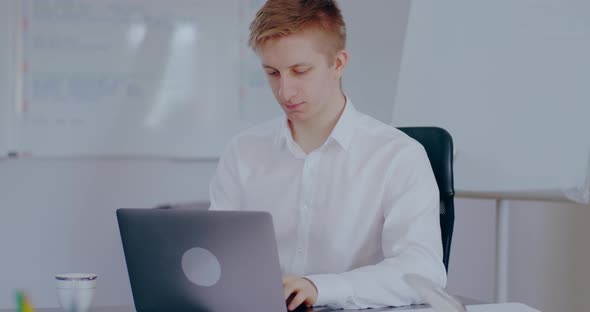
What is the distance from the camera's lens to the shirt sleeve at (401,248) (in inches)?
50.8

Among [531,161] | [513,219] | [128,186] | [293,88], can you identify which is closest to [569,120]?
[531,161]

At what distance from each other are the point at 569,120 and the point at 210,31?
1.34 meters

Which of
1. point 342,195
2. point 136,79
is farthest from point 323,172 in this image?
point 136,79

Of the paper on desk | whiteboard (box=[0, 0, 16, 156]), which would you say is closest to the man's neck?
the paper on desk

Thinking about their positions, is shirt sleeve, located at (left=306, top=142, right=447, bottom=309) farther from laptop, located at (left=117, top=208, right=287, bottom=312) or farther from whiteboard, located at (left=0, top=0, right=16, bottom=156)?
whiteboard, located at (left=0, top=0, right=16, bottom=156)

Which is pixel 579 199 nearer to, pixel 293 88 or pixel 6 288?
pixel 293 88

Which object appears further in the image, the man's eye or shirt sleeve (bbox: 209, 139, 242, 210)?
shirt sleeve (bbox: 209, 139, 242, 210)

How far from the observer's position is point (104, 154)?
2.74 m

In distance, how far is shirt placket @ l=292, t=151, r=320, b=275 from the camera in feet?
5.28

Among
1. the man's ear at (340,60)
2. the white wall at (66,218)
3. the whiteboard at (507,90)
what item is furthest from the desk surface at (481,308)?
the white wall at (66,218)

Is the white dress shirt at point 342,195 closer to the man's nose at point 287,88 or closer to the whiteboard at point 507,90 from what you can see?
the man's nose at point 287,88

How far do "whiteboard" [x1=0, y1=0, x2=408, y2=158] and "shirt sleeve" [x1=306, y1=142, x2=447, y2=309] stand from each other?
135 cm

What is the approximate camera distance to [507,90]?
2.19 metres

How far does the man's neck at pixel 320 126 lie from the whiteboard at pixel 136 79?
118 centimetres
